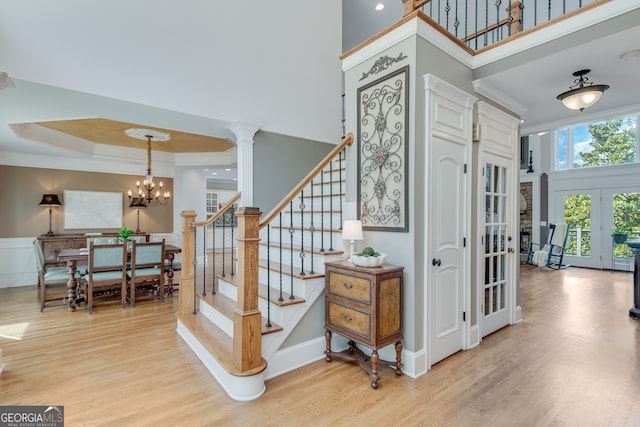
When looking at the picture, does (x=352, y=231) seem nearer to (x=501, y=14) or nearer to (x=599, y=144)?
(x=501, y=14)

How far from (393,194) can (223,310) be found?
1961mm

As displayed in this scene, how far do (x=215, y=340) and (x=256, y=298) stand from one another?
823 millimetres

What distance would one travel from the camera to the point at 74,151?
582 cm

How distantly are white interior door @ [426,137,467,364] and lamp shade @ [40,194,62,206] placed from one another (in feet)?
22.9

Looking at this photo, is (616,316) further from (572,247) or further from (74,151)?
(74,151)

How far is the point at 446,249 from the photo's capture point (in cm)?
275

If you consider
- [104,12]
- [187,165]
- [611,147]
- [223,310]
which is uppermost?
[104,12]

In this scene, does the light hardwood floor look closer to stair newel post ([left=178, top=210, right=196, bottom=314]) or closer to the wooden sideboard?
stair newel post ([left=178, top=210, right=196, bottom=314])

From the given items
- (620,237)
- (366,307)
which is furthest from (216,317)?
(620,237)

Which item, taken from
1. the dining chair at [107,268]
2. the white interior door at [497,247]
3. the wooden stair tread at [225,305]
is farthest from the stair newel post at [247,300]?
the dining chair at [107,268]

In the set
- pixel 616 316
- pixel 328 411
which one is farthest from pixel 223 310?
pixel 616 316

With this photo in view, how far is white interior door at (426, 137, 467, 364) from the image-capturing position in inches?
103

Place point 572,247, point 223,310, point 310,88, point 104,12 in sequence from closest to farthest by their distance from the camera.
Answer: point 223,310 < point 104,12 < point 310,88 < point 572,247

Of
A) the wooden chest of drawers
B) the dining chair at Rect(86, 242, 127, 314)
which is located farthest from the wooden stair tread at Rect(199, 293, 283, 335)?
the dining chair at Rect(86, 242, 127, 314)
